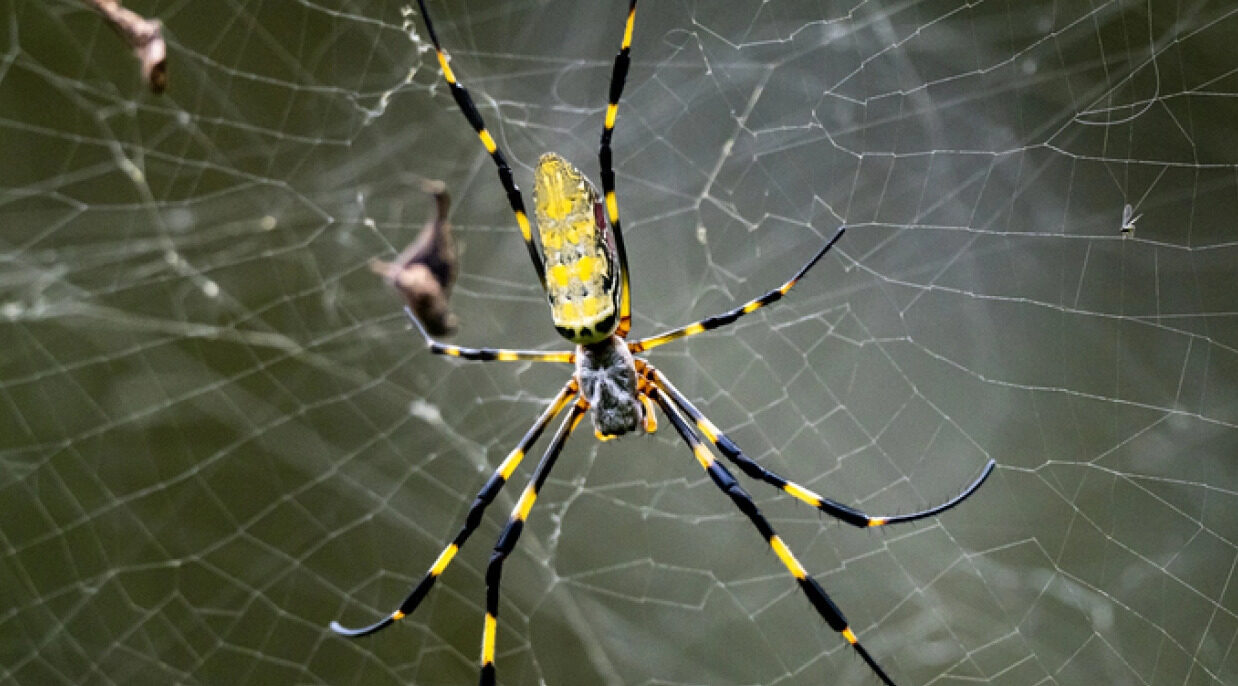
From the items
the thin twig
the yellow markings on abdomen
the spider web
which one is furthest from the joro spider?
the spider web

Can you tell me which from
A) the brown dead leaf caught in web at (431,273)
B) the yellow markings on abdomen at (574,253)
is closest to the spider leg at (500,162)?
the yellow markings on abdomen at (574,253)

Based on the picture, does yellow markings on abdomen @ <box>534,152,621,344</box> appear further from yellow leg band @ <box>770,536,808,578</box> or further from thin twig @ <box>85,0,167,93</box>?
thin twig @ <box>85,0,167,93</box>

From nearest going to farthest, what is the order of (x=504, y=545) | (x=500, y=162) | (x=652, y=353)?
(x=500, y=162) < (x=504, y=545) < (x=652, y=353)

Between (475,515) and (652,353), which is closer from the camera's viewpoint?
(475,515)

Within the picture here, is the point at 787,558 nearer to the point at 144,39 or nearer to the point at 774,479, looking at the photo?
the point at 774,479

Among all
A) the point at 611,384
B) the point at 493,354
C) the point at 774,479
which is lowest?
the point at 774,479

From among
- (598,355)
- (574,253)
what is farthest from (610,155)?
(598,355)

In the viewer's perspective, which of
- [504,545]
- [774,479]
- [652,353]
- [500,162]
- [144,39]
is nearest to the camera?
[144,39]
